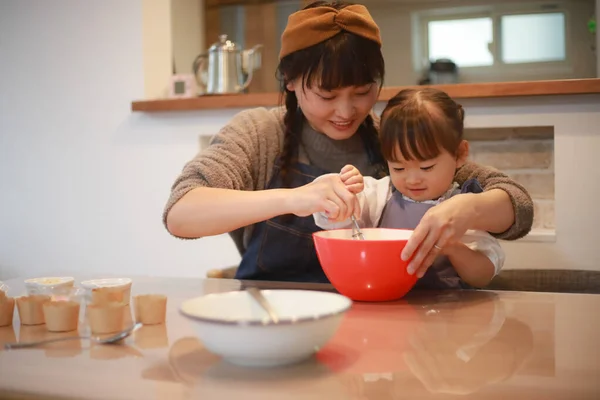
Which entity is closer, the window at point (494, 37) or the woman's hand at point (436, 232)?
the woman's hand at point (436, 232)

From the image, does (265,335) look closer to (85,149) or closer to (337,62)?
(337,62)

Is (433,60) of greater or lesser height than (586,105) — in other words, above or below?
above

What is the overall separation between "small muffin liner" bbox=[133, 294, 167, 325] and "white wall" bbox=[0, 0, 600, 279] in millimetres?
1727

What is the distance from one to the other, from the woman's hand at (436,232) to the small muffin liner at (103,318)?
0.46 metres

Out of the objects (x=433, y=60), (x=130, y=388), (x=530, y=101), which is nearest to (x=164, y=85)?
(x=433, y=60)

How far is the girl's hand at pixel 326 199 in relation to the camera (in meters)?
1.15

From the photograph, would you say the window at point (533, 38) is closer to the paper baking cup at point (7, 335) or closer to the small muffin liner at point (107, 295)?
the small muffin liner at point (107, 295)

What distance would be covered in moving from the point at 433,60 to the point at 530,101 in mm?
1026

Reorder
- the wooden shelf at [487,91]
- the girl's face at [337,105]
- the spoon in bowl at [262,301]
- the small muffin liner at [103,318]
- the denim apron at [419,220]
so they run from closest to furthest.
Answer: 1. the spoon in bowl at [262,301]
2. the small muffin liner at [103,318]
3. the denim apron at [419,220]
4. the girl's face at [337,105]
5. the wooden shelf at [487,91]

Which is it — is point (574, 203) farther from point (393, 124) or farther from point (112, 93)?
point (112, 93)

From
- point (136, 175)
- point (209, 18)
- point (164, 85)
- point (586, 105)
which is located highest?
point (209, 18)

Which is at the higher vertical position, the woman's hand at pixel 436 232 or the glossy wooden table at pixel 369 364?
the woman's hand at pixel 436 232

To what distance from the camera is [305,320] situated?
66cm

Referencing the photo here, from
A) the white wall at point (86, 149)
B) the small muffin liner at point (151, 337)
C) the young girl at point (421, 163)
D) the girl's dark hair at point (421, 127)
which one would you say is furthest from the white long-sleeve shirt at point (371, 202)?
the white wall at point (86, 149)
